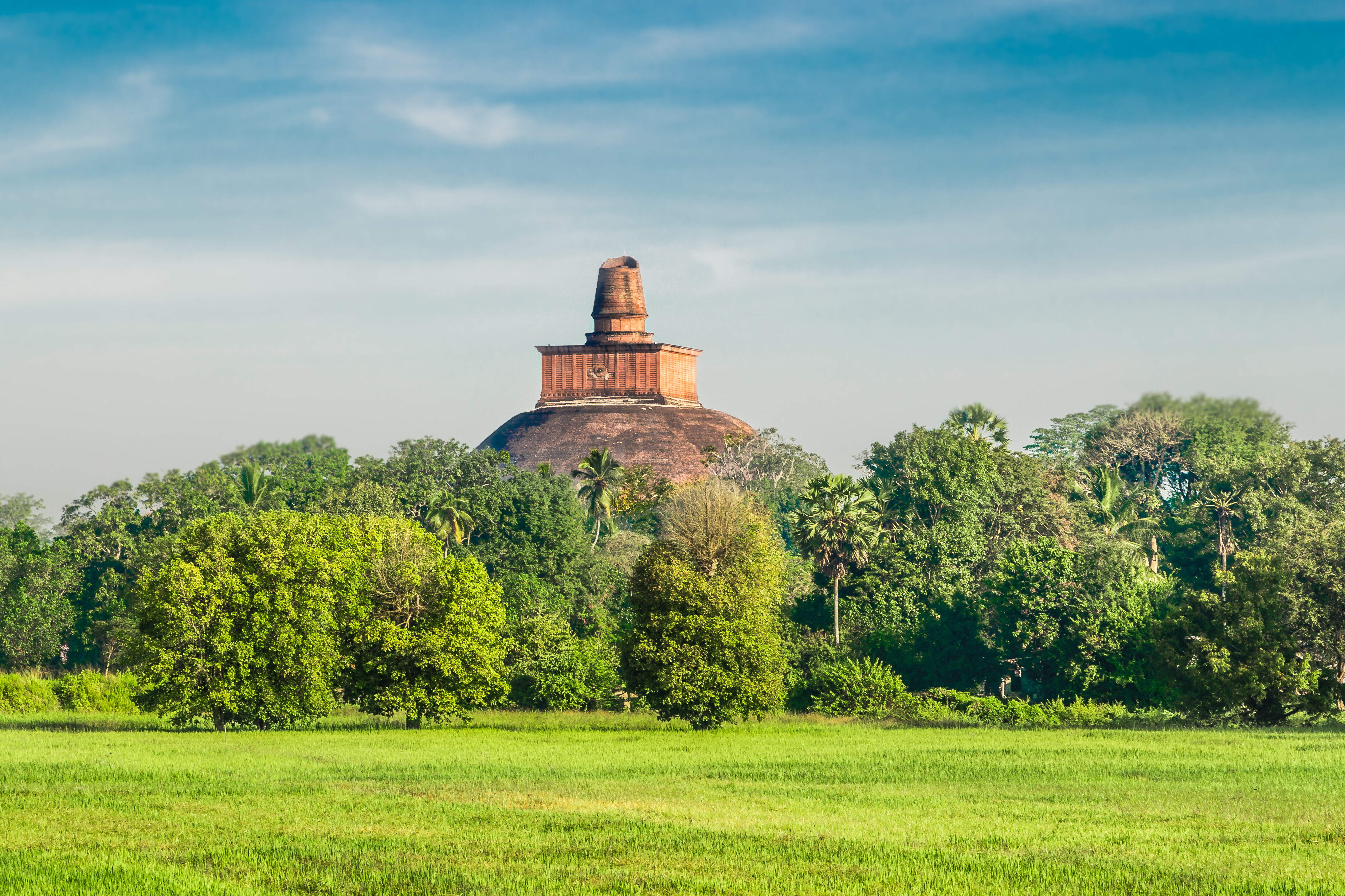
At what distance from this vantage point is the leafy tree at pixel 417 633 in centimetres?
4612

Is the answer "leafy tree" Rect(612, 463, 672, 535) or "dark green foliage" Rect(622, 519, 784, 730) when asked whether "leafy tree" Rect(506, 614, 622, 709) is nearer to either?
"dark green foliage" Rect(622, 519, 784, 730)

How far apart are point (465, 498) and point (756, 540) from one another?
23.8 metres

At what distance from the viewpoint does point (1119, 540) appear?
57.1 metres

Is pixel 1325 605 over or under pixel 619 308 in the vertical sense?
under

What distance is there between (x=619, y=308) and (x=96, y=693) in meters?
48.4

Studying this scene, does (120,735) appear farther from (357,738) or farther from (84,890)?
(84,890)

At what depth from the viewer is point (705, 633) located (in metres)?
45.6

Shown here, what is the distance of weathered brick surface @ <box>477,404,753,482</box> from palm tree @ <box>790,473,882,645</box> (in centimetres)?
2781

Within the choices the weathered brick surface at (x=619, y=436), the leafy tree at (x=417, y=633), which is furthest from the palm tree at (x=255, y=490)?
the leafy tree at (x=417, y=633)

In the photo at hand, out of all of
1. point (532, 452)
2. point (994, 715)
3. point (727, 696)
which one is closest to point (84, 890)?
point (727, 696)

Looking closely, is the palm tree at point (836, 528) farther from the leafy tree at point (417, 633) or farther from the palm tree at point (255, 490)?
the palm tree at point (255, 490)

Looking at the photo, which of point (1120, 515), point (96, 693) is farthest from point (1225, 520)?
point (96, 693)

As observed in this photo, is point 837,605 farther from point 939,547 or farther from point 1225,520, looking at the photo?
point 1225,520

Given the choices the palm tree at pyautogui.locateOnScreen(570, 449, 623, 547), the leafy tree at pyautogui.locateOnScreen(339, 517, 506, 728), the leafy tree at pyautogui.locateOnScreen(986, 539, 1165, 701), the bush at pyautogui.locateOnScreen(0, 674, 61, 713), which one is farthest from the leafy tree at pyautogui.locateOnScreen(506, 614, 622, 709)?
the palm tree at pyautogui.locateOnScreen(570, 449, 623, 547)
